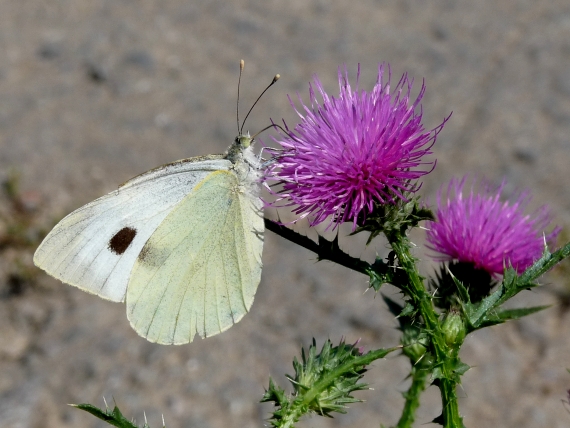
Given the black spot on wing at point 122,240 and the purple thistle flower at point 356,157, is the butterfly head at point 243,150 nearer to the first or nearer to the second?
the purple thistle flower at point 356,157

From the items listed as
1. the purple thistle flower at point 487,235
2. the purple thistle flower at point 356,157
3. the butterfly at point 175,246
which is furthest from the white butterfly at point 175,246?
the purple thistle flower at point 487,235

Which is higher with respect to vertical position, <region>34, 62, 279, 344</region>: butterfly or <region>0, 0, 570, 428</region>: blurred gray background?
<region>0, 0, 570, 428</region>: blurred gray background

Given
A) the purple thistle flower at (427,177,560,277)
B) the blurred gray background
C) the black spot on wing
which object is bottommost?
the purple thistle flower at (427,177,560,277)

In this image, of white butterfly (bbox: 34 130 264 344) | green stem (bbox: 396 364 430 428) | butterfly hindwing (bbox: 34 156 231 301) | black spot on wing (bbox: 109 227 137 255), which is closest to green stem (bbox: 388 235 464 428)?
green stem (bbox: 396 364 430 428)

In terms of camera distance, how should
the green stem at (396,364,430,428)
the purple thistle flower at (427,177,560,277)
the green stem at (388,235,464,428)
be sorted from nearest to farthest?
the green stem at (388,235,464,428), the green stem at (396,364,430,428), the purple thistle flower at (427,177,560,277)

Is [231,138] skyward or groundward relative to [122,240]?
skyward

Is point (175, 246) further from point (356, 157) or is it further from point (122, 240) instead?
point (356, 157)

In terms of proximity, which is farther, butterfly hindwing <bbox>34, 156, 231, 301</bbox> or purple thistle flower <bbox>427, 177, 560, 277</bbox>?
butterfly hindwing <bbox>34, 156, 231, 301</bbox>

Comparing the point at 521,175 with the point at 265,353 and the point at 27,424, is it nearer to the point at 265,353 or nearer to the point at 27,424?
the point at 265,353

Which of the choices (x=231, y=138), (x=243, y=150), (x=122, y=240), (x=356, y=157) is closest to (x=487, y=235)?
(x=356, y=157)

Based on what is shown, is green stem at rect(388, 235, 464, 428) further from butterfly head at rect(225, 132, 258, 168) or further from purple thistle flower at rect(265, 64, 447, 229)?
butterfly head at rect(225, 132, 258, 168)
